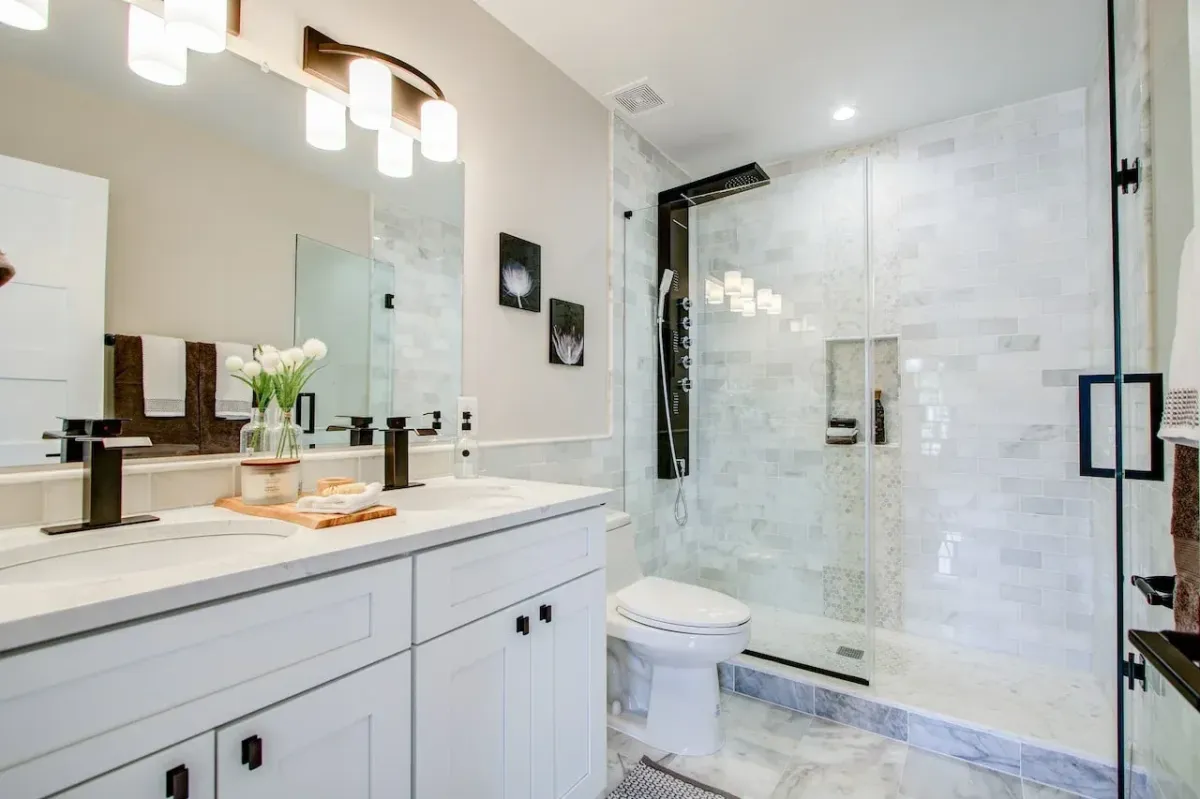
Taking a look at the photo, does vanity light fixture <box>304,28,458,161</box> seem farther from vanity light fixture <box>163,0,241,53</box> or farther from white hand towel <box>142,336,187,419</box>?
white hand towel <box>142,336,187,419</box>

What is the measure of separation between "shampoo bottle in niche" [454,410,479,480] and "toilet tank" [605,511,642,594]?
0.61 m

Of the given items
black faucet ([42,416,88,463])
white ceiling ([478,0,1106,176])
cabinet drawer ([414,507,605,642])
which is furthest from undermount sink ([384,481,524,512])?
white ceiling ([478,0,1106,176])

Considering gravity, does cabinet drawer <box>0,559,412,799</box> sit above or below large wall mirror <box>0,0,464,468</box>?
below

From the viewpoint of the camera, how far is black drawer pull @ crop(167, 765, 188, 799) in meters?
0.72

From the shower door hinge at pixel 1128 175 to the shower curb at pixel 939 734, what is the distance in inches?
62.8

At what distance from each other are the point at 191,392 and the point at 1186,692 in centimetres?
180

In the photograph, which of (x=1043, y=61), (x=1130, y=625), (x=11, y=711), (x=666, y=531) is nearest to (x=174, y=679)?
(x=11, y=711)

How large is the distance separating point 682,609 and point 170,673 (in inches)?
62.3

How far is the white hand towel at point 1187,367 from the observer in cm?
88

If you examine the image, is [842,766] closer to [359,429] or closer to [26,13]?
[359,429]

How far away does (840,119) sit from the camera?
2.69m

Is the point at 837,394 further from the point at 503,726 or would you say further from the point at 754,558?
the point at 503,726

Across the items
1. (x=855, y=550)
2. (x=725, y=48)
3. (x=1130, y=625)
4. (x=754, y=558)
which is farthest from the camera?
(x=754, y=558)

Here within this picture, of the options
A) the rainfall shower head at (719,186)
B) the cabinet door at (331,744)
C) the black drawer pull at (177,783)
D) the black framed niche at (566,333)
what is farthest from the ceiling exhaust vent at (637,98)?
the black drawer pull at (177,783)
